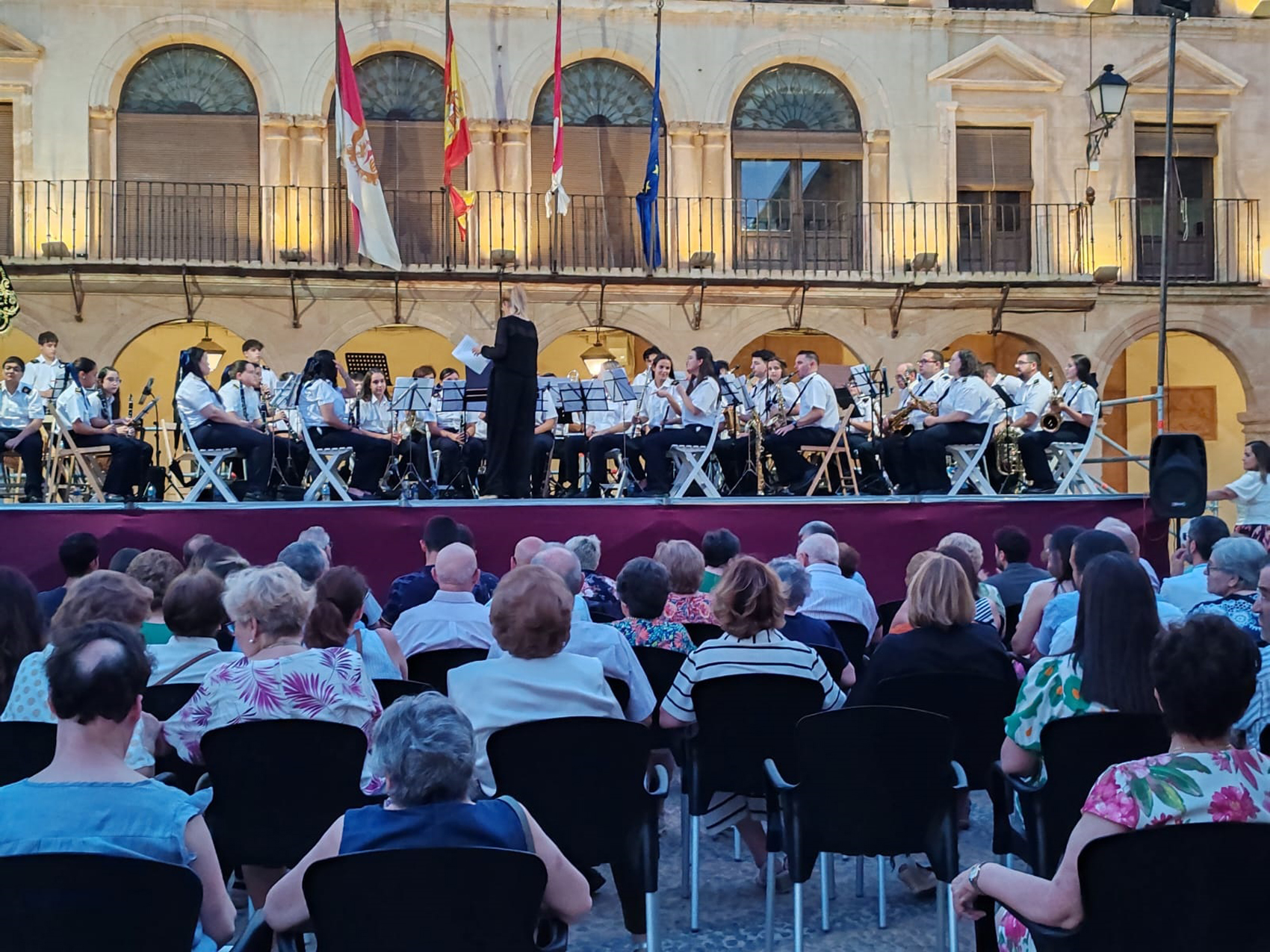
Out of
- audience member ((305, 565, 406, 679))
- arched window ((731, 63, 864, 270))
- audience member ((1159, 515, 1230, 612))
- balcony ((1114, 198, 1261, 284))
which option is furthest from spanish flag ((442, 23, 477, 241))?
audience member ((305, 565, 406, 679))

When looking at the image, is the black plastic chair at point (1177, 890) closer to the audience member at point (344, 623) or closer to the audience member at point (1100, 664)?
the audience member at point (1100, 664)

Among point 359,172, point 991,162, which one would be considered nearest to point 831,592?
point 359,172

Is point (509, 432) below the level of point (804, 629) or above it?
above

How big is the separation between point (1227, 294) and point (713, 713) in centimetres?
1730

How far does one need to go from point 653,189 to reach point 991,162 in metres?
5.43

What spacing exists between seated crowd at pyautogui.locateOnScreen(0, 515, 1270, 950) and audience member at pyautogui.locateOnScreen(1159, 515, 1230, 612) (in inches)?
0.8

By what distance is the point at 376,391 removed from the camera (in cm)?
1333

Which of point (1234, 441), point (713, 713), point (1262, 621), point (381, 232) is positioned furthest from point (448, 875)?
point (1234, 441)

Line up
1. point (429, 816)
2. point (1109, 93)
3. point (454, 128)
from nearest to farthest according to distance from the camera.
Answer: point (429, 816), point (1109, 93), point (454, 128)

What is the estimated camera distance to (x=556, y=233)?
18.1 metres

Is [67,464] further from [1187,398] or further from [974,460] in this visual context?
[1187,398]

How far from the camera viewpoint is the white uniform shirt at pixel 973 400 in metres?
11.1

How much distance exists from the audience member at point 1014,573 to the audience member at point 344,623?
12.4 feet

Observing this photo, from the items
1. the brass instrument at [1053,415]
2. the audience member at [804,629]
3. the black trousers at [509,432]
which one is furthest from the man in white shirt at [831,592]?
the brass instrument at [1053,415]
